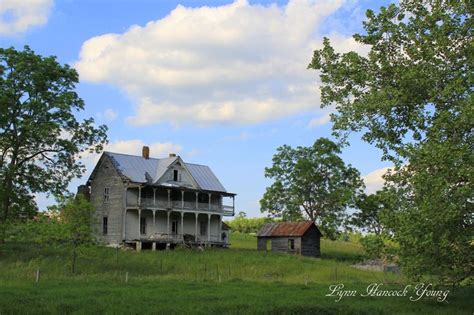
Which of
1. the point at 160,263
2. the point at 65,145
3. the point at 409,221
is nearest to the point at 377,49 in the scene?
the point at 409,221

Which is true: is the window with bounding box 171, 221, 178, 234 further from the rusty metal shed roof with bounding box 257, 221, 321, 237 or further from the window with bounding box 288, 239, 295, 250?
the window with bounding box 288, 239, 295, 250

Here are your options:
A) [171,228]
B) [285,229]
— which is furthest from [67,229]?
[285,229]

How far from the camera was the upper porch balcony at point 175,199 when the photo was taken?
4991 cm

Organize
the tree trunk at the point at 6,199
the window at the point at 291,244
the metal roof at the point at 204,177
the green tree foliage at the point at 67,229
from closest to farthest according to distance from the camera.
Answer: the green tree foliage at the point at 67,229, the tree trunk at the point at 6,199, the window at the point at 291,244, the metal roof at the point at 204,177

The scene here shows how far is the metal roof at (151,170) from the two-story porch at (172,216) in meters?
0.85

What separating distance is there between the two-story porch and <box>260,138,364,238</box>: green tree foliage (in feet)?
27.9

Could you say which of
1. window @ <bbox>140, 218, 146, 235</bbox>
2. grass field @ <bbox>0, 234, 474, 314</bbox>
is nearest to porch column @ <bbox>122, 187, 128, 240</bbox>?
window @ <bbox>140, 218, 146, 235</bbox>

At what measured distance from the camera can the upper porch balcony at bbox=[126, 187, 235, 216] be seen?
164 feet

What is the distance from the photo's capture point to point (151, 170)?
52469 millimetres

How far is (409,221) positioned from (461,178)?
1966 mm

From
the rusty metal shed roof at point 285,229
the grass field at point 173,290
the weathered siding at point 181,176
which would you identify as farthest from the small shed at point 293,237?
the grass field at point 173,290

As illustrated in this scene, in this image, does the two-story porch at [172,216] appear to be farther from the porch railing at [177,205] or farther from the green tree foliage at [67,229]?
the green tree foliage at [67,229]

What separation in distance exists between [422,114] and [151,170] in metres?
36.5

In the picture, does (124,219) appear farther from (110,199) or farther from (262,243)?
(262,243)
